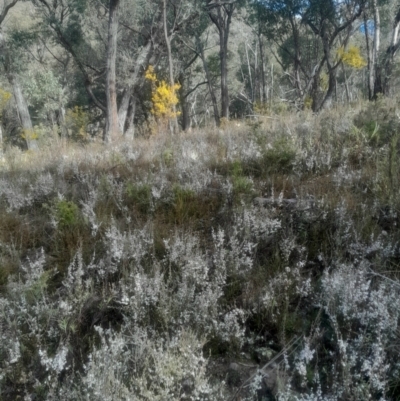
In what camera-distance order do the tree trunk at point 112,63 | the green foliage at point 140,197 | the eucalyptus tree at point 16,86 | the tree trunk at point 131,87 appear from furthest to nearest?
the eucalyptus tree at point 16,86
the tree trunk at point 131,87
the tree trunk at point 112,63
the green foliage at point 140,197

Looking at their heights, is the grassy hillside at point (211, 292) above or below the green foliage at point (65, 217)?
below

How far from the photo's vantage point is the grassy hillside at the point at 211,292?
1.33 meters

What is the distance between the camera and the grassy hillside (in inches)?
52.4

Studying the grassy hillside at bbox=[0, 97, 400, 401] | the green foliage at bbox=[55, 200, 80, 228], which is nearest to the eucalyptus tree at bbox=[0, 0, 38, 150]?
the green foliage at bbox=[55, 200, 80, 228]

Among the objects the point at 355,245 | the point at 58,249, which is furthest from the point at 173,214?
the point at 355,245

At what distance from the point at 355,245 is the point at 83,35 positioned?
1732 cm

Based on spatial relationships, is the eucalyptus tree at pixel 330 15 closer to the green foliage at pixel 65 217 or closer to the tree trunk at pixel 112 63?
the tree trunk at pixel 112 63

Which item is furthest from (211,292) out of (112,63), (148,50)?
(148,50)

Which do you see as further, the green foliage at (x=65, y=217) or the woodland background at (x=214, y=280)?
the green foliage at (x=65, y=217)

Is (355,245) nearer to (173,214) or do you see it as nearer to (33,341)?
(173,214)

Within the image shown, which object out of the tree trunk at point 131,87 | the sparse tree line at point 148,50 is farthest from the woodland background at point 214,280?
the tree trunk at point 131,87

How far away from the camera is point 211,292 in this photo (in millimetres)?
1663

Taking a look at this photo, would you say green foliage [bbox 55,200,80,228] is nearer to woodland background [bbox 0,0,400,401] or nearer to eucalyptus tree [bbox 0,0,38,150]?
woodland background [bbox 0,0,400,401]

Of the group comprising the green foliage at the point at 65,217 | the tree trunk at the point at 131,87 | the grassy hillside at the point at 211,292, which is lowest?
the grassy hillside at the point at 211,292
